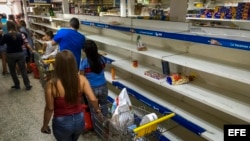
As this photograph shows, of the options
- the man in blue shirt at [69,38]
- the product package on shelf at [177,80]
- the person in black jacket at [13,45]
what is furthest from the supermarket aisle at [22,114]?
the product package on shelf at [177,80]

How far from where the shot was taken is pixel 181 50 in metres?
2.78

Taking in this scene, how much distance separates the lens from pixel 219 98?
2.10 metres

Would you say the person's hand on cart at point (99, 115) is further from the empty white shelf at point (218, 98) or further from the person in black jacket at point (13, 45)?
the person in black jacket at point (13, 45)

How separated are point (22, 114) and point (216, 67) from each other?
11.5ft

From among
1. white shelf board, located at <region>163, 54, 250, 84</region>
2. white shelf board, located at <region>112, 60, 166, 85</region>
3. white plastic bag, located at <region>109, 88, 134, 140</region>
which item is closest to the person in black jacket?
white shelf board, located at <region>112, 60, 166, 85</region>

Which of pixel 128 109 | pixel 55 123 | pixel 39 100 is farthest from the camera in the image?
pixel 39 100

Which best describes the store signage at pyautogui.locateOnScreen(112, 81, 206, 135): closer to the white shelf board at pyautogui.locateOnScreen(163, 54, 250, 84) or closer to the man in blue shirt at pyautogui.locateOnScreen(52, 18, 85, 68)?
the white shelf board at pyautogui.locateOnScreen(163, 54, 250, 84)

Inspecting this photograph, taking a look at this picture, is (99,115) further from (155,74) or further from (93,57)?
(155,74)

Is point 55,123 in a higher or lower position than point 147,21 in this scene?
lower

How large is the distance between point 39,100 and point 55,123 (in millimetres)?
2795

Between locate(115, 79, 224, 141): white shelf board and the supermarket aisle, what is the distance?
1.06m

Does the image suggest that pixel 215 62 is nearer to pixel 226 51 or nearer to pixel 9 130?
pixel 226 51

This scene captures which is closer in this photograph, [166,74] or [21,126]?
[166,74]

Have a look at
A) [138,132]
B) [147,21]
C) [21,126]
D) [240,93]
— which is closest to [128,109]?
[138,132]
